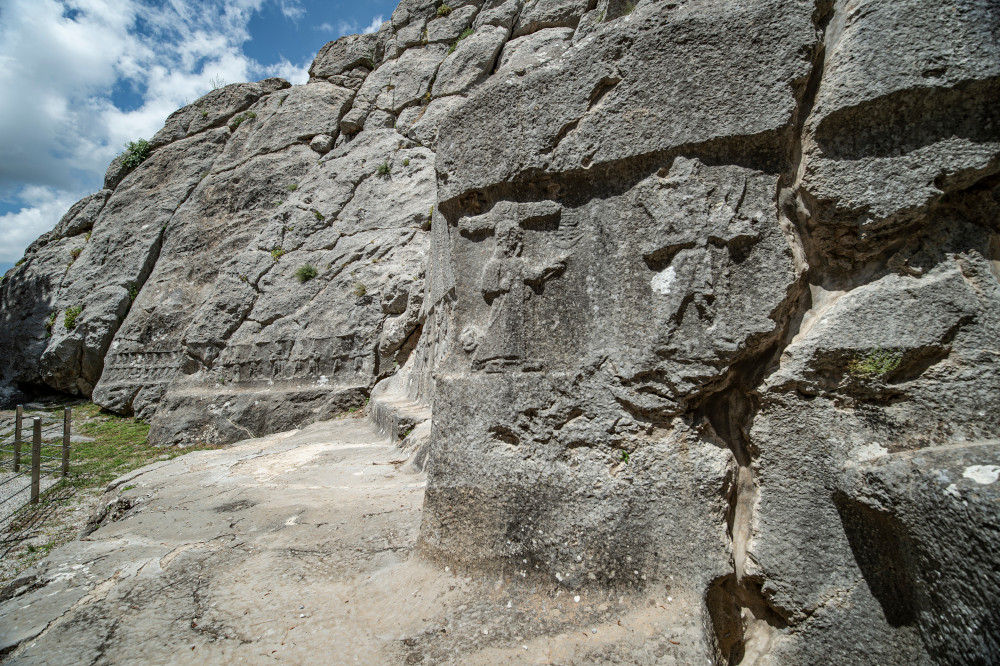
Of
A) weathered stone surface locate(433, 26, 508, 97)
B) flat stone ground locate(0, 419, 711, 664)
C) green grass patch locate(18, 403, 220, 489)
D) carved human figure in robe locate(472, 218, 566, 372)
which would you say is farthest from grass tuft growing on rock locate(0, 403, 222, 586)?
weathered stone surface locate(433, 26, 508, 97)

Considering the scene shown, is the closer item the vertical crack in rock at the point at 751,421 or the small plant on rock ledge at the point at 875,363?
the small plant on rock ledge at the point at 875,363

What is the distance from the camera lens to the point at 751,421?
6.31 ft

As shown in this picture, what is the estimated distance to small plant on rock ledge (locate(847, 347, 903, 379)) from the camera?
5.37 ft

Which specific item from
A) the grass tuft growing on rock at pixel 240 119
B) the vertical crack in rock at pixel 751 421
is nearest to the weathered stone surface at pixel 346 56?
the grass tuft growing on rock at pixel 240 119

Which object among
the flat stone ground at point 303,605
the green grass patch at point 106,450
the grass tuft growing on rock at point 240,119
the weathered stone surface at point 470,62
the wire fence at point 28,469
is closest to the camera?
the flat stone ground at point 303,605

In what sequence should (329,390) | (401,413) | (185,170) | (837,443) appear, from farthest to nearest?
(185,170) → (329,390) → (401,413) → (837,443)

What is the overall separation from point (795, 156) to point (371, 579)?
91.0 inches

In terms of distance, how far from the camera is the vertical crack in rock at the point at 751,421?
181 centimetres

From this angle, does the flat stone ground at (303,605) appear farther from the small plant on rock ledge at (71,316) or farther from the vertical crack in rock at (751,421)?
the small plant on rock ledge at (71,316)

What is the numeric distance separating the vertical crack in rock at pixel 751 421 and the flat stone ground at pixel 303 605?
22 cm

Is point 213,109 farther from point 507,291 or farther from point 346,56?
point 507,291

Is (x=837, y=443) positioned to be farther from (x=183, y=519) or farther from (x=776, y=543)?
(x=183, y=519)

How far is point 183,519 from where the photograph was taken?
10.5ft

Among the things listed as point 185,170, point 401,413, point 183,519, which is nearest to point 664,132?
point 183,519
